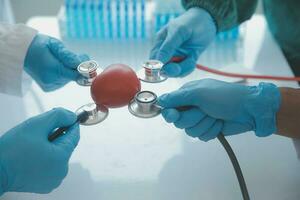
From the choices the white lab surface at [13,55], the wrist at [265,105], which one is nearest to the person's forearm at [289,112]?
the wrist at [265,105]

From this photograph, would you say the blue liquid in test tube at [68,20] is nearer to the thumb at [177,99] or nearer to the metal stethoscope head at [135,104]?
the metal stethoscope head at [135,104]

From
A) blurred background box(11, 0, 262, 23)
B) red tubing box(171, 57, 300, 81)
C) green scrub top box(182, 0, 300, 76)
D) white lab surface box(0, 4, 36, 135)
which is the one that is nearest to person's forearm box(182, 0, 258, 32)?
green scrub top box(182, 0, 300, 76)

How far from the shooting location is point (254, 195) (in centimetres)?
67

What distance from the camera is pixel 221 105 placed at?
2.13 feet

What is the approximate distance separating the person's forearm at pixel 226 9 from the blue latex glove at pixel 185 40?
0.02m

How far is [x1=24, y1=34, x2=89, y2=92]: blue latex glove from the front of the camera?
816 mm

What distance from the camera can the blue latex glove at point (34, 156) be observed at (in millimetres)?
582

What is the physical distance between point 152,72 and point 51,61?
25cm

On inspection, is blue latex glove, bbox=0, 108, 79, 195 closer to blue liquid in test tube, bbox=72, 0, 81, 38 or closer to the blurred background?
blue liquid in test tube, bbox=72, 0, 81, 38

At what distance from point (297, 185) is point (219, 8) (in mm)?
521

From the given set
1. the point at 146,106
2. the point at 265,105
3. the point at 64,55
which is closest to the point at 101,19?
the point at 64,55

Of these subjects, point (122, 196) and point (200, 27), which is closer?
point (122, 196)

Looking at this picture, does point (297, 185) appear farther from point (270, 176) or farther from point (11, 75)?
point (11, 75)

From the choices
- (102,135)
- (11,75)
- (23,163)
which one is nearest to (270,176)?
(102,135)
